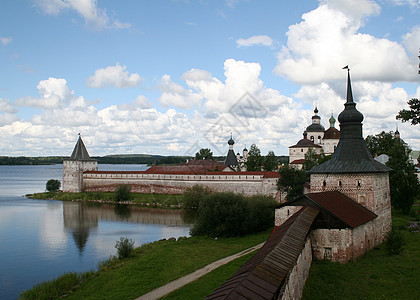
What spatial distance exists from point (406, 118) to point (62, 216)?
1996cm

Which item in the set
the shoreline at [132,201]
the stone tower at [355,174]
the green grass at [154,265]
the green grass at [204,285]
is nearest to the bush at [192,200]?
the shoreline at [132,201]

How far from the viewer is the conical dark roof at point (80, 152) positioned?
3288cm

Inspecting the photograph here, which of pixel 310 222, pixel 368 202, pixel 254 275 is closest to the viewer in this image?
pixel 254 275

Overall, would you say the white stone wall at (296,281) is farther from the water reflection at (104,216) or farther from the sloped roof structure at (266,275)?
the water reflection at (104,216)

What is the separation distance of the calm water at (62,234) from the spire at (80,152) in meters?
6.64

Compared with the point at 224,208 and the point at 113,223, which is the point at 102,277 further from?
the point at 113,223

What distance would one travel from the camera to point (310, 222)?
281 inches

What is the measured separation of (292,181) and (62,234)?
12.3 m

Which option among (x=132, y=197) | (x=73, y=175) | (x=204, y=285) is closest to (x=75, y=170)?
(x=73, y=175)

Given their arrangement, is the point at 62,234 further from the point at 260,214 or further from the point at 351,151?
the point at 351,151

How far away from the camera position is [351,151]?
36.3 ft

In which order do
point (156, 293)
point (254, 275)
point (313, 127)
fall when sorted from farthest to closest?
point (313, 127)
point (156, 293)
point (254, 275)

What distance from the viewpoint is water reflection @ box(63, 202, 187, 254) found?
17.9 m

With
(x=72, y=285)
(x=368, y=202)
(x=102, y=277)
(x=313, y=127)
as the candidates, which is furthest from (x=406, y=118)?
(x=313, y=127)
